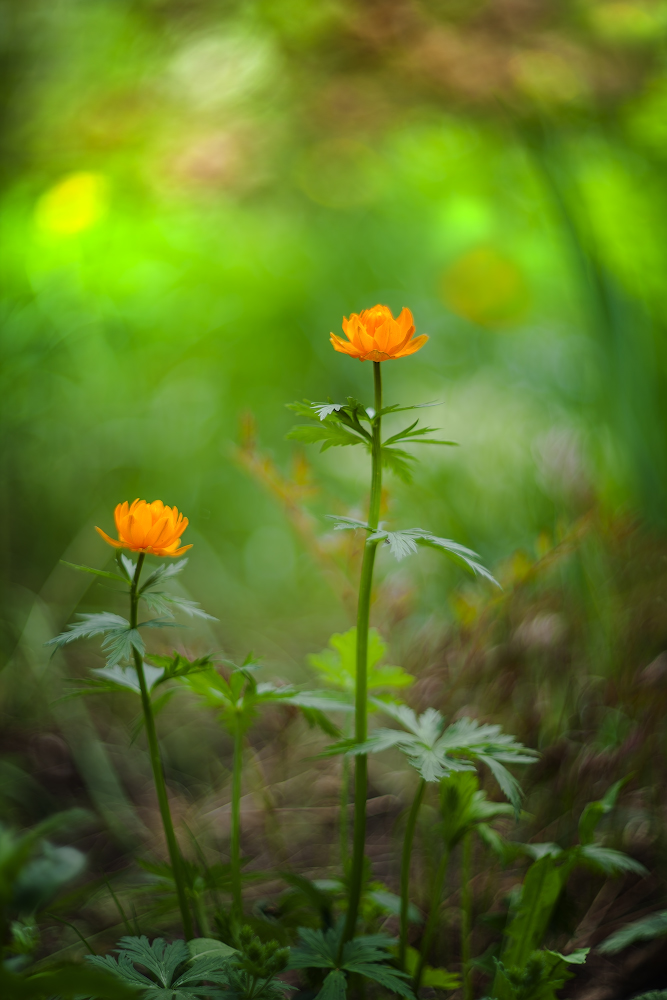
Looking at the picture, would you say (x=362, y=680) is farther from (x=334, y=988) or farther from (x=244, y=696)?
(x=334, y=988)

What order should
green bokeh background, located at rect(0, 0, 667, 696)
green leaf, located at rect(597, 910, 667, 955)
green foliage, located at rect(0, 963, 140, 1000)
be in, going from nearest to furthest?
green foliage, located at rect(0, 963, 140, 1000), green leaf, located at rect(597, 910, 667, 955), green bokeh background, located at rect(0, 0, 667, 696)

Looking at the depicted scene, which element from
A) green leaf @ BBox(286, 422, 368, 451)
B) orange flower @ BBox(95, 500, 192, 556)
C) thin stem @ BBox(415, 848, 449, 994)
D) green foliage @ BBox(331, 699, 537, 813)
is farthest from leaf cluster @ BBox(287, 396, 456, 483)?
thin stem @ BBox(415, 848, 449, 994)

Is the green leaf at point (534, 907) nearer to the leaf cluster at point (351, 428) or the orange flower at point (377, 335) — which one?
the leaf cluster at point (351, 428)

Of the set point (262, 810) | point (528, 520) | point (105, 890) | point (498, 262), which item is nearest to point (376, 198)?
point (498, 262)

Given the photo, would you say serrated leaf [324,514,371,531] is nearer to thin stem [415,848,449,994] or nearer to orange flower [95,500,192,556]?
orange flower [95,500,192,556]

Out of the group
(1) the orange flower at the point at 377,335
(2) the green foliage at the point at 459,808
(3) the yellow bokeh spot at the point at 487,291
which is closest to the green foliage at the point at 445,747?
(2) the green foliage at the point at 459,808
